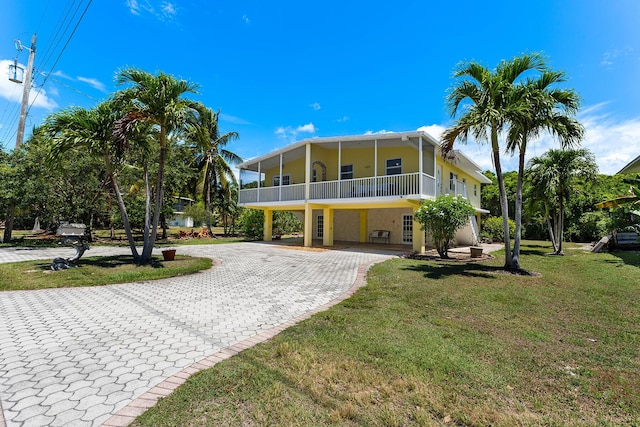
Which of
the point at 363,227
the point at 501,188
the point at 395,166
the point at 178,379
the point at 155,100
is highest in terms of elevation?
the point at 155,100

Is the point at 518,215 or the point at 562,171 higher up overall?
the point at 562,171

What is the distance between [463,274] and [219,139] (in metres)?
23.8

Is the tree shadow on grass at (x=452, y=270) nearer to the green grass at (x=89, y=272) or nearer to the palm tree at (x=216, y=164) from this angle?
the green grass at (x=89, y=272)

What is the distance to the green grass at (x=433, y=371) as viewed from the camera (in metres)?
2.60

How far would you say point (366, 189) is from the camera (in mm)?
15562

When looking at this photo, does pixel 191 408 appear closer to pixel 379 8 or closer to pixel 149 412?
pixel 149 412

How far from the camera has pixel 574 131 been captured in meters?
9.41

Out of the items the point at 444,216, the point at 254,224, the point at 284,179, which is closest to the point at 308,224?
the point at 284,179

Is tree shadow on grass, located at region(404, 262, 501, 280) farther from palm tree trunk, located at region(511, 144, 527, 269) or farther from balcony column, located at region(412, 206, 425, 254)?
balcony column, located at region(412, 206, 425, 254)

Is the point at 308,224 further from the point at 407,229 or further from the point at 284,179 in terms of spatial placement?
the point at 407,229

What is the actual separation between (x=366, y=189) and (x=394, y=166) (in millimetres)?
2946

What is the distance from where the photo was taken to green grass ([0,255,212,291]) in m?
7.54

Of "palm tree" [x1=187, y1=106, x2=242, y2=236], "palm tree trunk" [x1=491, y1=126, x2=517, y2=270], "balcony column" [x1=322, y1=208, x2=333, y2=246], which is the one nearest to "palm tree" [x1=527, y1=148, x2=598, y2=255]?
"palm tree trunk" [x1=491, y1=126, x2=517, y2=270]

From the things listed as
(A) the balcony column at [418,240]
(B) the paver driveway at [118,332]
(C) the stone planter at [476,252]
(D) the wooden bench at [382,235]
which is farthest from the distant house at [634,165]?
(B) the paver driveway at [118,332]
